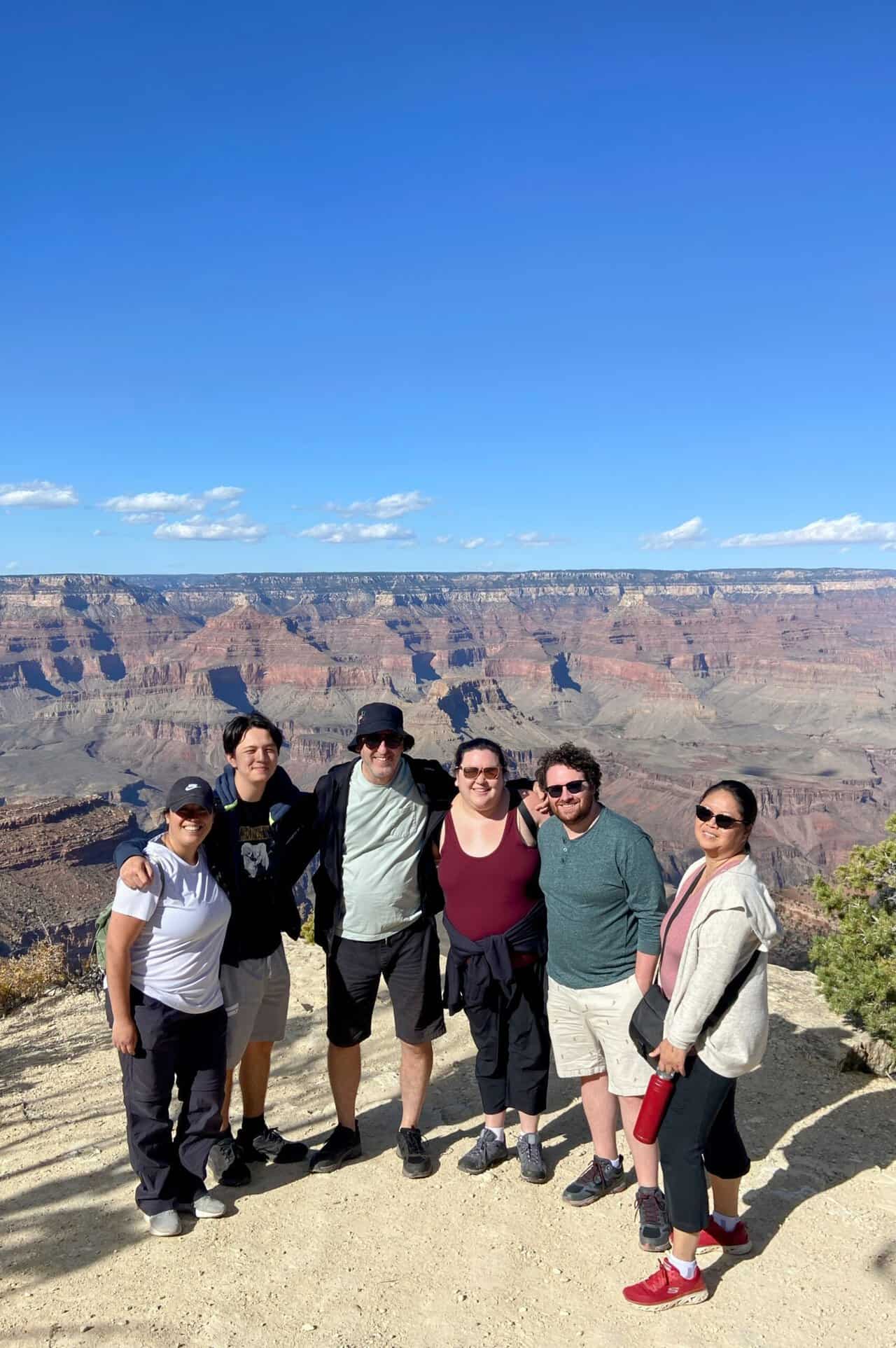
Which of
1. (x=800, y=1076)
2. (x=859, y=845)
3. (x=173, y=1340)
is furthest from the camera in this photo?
(x=859, y=845)

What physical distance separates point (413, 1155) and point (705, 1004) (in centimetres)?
224

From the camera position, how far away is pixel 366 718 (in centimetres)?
430

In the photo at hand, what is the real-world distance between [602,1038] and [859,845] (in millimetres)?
4680

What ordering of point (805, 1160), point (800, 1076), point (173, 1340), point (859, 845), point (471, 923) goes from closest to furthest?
1. point (173, 1340)
2. point (471, 923)
3. point (805, 1160)
4. point (800, 1076)
5. point (859, 845)

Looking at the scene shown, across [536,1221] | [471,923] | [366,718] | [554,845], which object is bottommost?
[536,1221]

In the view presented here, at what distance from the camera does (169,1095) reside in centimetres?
391

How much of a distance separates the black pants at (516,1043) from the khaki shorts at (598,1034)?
6.3 inches

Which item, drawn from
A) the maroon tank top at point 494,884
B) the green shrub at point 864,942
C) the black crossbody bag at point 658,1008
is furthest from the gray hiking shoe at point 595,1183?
the green shrub at point 864,942

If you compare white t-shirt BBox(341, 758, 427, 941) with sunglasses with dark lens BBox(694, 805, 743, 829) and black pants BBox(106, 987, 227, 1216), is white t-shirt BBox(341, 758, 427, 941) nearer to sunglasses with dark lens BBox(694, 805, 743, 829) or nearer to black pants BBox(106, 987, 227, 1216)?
black pants BBox(106, 987, 227, 1216)

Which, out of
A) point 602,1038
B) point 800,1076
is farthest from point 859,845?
point 602,1038

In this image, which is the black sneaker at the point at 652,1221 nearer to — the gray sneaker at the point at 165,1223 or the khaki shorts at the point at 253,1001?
the khaki shorts at the point at 253,1001

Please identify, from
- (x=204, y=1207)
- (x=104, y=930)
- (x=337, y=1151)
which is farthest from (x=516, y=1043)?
(x=104, y=930)

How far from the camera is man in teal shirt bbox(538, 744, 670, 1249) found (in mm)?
3748

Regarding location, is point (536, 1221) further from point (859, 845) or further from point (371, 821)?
point (859, 845)
